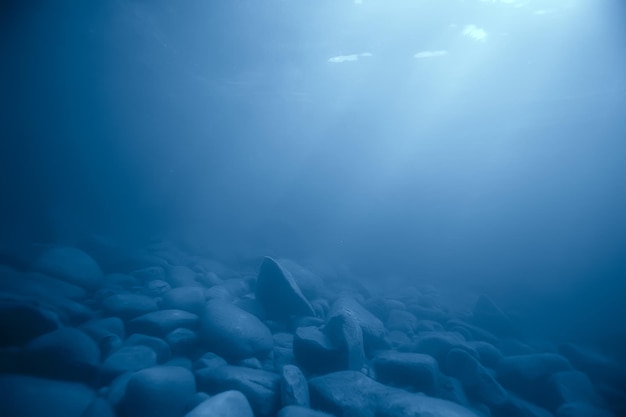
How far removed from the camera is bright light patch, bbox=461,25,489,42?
11453mm

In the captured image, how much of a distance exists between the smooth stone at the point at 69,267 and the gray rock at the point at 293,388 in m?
4.71

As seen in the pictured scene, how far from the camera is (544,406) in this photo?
4.58 meters

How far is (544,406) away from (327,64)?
47.5 ft

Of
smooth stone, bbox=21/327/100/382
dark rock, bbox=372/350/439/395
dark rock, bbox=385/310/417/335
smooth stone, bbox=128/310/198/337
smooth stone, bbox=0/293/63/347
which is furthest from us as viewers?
dark rock, bbox=385/310/417/335

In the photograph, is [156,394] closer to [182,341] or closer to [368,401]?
[182,341]

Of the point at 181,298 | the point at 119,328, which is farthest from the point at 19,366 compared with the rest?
the point at 181,298

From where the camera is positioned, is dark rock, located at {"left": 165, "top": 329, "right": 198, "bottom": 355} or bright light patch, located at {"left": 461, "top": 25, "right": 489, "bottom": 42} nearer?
dark rock, located at {"left": 165, "top": 329, "right": 198, "bottom": 355}

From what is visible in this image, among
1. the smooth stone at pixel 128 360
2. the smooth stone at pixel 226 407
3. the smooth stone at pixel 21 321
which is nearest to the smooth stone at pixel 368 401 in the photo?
the smooth stone at pixel 226 407

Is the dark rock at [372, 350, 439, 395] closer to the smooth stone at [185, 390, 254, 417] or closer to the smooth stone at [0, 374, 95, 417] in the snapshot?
the smooth stone at [185, 390, 254, 417]

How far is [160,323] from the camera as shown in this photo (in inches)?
180

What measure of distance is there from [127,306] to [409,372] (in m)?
4.56

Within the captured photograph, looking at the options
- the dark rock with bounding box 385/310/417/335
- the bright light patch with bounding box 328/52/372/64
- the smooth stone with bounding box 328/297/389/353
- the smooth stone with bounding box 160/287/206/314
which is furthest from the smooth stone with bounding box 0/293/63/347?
the bright light patch with bounding box 328/52/372/64

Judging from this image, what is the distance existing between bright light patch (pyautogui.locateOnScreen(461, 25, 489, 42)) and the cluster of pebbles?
10.8m

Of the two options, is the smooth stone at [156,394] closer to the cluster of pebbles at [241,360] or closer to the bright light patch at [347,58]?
the cluster of pebbles at [241,360]
